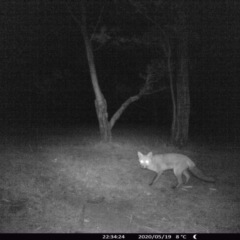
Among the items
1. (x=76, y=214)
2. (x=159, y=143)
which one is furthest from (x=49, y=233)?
(x=159, y=143)

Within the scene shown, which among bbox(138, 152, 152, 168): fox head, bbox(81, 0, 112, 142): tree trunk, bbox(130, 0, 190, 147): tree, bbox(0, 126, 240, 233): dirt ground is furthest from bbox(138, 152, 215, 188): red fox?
bbox(81, 0, 112, 142): tree trunk

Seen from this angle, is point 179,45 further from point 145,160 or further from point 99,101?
point 145,160

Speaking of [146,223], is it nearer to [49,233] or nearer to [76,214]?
[76,214]

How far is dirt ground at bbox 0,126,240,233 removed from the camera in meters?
5.92

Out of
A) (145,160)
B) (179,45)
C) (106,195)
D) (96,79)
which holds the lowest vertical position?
(106,195)

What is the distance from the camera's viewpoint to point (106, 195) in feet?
25.2

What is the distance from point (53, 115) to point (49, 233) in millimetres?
24531

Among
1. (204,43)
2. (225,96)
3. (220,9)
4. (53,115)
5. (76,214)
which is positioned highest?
(220,9)

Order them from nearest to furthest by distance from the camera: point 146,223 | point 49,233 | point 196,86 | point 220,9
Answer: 1. point 49,233
2. point 146,223
3. point 220,9
4. point 196,86

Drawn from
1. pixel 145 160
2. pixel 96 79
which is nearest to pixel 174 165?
pixel 145 160

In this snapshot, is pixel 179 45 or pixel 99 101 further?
pixel 99 101

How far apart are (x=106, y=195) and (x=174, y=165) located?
7.09ft

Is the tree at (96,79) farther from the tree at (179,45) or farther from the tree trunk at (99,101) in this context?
the tree at (179,45)

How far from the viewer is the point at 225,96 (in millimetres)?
22766
